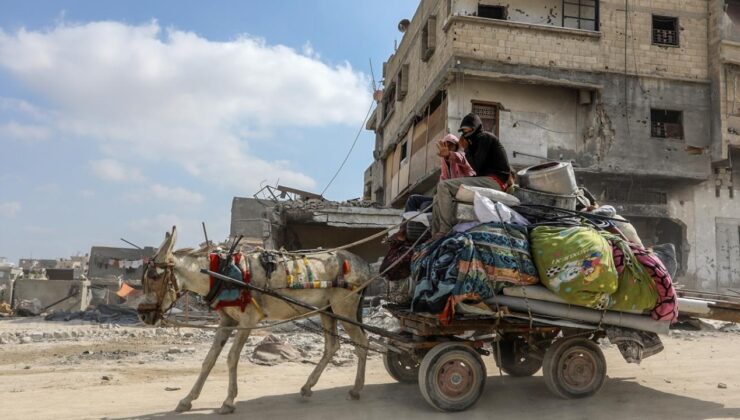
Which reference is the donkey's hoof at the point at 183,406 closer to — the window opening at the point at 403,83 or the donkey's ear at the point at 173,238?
the donkey's ear at the point at 173,238

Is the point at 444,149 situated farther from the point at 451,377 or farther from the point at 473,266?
the point at 451,377

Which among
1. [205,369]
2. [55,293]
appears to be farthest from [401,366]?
[55,293]

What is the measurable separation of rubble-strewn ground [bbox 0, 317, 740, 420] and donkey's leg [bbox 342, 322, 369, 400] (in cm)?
14

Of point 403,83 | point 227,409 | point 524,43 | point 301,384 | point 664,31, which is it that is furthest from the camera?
point 403,83

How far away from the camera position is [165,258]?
5.73 m

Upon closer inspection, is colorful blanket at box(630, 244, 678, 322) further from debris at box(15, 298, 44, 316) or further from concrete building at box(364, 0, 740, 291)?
debris at box(15, 298, 44, 316)

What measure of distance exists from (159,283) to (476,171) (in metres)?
3.80

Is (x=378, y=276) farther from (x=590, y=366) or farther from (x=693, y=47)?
(x=693, y=47)

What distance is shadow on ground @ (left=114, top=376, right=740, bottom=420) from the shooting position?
17.8 ft

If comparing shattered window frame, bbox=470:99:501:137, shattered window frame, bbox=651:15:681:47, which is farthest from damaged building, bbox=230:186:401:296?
shattered window frame, bbox=651:15:681:47

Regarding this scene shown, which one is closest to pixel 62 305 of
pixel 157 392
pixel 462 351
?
pixel 157 392

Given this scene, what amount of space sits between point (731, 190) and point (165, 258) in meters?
20.8

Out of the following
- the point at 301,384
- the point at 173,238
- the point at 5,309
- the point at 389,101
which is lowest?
the point at 5,309

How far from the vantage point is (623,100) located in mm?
18531
